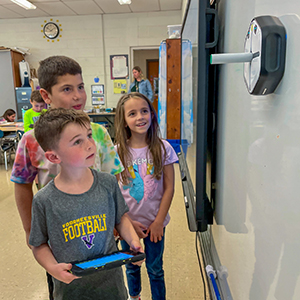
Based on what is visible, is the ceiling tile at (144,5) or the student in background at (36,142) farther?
the ceiling tile at (144,5)

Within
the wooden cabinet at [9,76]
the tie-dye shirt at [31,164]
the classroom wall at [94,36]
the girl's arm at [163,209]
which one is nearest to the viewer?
the tie-dye shirt at [31,164]

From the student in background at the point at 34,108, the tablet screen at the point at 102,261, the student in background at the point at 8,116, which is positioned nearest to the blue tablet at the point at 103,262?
the tablet screen at the point at 102,261

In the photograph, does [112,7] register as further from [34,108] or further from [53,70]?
[53,70]

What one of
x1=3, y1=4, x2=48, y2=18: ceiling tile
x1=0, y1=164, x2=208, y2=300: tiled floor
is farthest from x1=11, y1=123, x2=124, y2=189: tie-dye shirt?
x1=3, y1=4, x2=48, y2=18: ceiling tile

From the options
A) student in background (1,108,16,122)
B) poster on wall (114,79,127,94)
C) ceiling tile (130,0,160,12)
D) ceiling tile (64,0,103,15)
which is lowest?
student in background (1,108,16,122)

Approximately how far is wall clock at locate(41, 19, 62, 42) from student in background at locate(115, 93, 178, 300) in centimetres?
621

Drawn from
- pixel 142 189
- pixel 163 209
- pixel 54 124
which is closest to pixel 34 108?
pixel 142 189

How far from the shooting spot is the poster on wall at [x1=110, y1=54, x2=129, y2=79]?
21.7ft

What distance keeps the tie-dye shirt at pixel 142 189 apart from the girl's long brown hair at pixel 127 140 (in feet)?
0.07

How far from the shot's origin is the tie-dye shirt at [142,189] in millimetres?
1348

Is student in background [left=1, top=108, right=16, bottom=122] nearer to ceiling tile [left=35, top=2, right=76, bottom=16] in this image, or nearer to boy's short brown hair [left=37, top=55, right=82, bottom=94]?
ceiling tile [left=35, top=2, right=76, bottom=16]

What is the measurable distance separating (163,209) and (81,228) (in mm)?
546

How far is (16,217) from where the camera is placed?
271 cm

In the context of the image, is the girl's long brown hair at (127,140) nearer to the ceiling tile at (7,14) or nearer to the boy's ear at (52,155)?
the boy's ear at (52,155)
